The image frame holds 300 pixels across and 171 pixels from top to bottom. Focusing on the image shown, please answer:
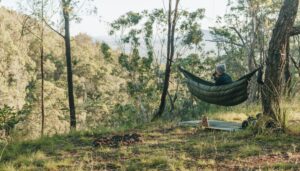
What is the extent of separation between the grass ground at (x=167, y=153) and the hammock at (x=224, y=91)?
0.79 meters

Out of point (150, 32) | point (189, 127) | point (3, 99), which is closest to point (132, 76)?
point (150, 32)

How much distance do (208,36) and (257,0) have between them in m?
4.43

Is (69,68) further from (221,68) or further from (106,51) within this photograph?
(106,51)

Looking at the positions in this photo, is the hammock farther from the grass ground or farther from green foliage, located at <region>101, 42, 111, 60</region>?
green foliage, located at <region>101, 42, 111, 60</region>

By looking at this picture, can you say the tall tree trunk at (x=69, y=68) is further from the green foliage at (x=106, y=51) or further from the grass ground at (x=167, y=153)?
the green foliage at (x=106, y=51)

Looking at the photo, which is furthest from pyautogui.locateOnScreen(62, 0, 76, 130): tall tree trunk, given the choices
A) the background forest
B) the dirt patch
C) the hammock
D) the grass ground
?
the dirt patch

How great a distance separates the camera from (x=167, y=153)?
199 inches

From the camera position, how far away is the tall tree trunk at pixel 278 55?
596 cm

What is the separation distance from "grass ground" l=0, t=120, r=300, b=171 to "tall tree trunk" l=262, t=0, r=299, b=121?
1.69ft

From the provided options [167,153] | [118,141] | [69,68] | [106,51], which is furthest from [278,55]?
[106,51]

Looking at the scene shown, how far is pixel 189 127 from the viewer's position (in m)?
7.11

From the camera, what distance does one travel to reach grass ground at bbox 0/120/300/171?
446cm

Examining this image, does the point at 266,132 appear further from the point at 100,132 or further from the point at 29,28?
the point at 29,28

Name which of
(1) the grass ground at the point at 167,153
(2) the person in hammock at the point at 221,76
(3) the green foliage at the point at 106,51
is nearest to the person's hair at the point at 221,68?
(2) the person in hammock at the point at 221,76
